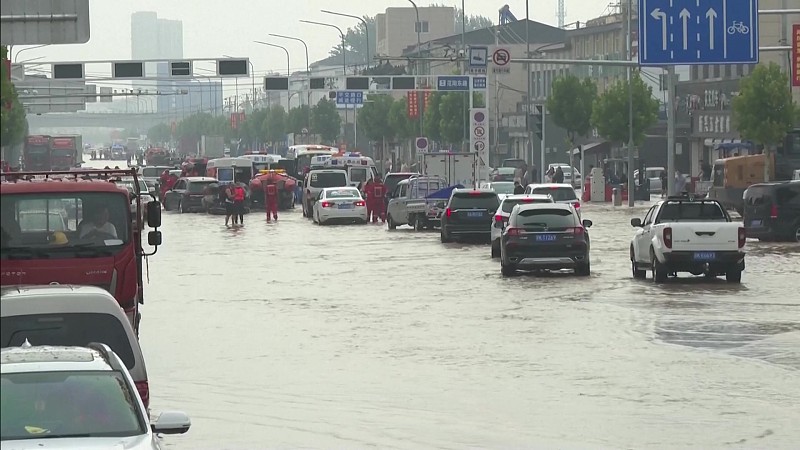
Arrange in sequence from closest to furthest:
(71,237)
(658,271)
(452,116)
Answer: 1. (71,237)
2. (658,271)
3. (452,116)

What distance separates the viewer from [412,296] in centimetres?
2828

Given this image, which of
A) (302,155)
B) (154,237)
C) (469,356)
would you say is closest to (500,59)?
(302,155)

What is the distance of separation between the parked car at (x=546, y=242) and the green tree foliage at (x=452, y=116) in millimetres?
75289

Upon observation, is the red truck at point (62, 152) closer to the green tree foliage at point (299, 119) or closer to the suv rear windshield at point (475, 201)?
the green tree foliage at point (299, 119)

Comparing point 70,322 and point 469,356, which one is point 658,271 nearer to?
point 469,356

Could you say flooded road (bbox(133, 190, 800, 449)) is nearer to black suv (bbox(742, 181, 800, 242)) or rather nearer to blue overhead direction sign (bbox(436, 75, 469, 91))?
black suv (bbox(742, 181, 800, 242))

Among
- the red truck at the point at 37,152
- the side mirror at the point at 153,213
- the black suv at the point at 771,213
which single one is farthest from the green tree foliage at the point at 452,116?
the side mirror at the point at 153,213

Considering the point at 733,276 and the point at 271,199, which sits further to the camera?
the point at 271,199

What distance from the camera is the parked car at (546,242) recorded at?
32.0 meters

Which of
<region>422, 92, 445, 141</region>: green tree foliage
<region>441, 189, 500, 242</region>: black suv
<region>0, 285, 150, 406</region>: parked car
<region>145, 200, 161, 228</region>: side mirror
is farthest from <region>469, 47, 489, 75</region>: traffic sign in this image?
<region>0, 285, 150, 406</region>: parked car

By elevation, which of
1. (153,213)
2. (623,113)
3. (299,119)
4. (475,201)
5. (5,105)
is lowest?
(475,201)

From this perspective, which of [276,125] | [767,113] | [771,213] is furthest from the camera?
[276,125]

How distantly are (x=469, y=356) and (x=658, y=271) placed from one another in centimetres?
1118

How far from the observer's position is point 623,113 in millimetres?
79750
